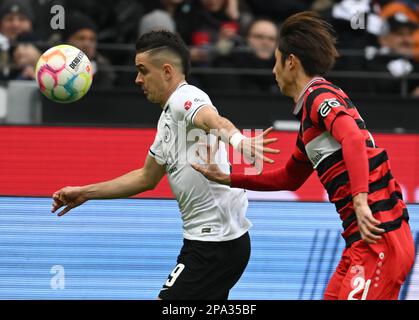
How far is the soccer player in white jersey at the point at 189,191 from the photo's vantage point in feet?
17.7

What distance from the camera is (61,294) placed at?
21.1ft

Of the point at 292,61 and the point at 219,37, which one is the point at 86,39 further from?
the point at 292,61

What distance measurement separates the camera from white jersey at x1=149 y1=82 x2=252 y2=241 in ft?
17.9

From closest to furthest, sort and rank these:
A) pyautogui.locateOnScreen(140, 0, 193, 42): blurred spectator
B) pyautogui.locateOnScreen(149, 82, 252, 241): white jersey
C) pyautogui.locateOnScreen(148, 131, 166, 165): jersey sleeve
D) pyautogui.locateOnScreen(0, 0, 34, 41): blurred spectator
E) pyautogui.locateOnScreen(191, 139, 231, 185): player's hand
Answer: pyautogui.locateOnScreen(191, 139, 231, 185): player's hand, pyautogui.locateOnScreen(149, 82, 252, 241): white jersey, pyautogui.locateOnScreen(148, 131, 166, 165): jersey sleeve, pyautogui.locateOnScreen(0, 0, 34, 41): blurred spectator, pyautogui.locateOnScreen(140, 0, 193, 42): blurred spectator

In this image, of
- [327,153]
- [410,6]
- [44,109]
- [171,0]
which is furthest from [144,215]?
[410,6]

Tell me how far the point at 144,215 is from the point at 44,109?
3470mm

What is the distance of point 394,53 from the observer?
11.0 metres

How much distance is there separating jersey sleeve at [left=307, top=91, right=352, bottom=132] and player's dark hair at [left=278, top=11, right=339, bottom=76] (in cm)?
24

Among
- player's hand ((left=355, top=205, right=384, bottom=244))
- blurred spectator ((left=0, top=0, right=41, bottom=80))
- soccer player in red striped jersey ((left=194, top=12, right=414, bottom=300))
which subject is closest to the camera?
player's hand ((left=355, top=205, right=384, bottom=244))

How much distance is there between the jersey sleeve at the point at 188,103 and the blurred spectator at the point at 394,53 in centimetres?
576

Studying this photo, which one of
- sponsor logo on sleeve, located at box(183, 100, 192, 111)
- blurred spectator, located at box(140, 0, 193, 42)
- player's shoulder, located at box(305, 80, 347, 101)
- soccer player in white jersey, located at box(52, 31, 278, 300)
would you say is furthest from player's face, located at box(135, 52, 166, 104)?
blurred spectator, located at box(140, 0, 193, 42)

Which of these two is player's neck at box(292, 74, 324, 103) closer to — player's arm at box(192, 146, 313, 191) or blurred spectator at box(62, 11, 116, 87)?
player's arm at box(192, 146, 313, 191)

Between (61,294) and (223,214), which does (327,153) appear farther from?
(61,294)

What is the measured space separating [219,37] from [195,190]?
224 inches
